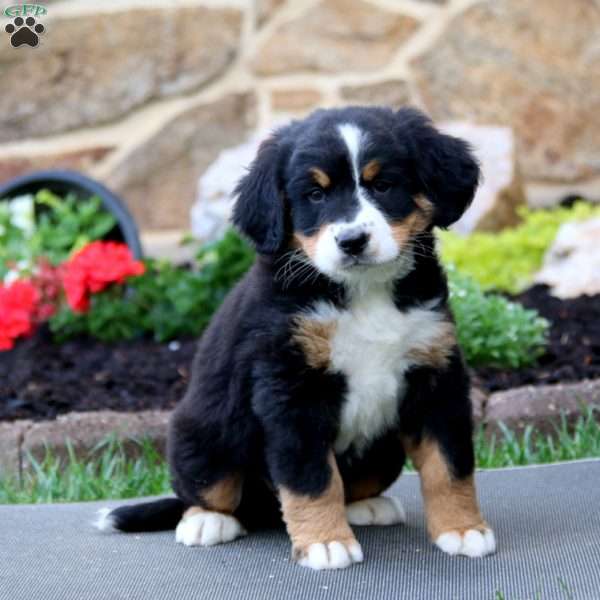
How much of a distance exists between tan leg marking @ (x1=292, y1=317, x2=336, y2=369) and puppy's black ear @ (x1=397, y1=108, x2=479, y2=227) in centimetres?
47

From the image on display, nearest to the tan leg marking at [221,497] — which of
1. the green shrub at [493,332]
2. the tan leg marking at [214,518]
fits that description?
the tan leg marking at [214,518]

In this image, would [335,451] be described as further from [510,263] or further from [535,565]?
[510,263]

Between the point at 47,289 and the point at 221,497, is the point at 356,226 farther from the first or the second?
the point at 47,289

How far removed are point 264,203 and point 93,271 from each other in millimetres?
3171

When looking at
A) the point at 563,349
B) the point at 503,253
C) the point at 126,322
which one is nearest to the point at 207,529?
the point at 563,349

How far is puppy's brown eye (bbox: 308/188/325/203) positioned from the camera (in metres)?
3.34

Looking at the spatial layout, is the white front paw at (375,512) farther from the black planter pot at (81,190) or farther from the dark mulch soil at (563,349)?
the black planter pot at (81,190)

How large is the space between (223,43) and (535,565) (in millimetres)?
6190

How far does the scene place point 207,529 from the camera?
3.61 metres

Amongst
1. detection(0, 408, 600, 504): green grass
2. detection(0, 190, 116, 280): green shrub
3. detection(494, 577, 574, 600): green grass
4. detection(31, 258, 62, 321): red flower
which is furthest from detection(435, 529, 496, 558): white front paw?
→ detection(0, 190, 116, 280): green shrub

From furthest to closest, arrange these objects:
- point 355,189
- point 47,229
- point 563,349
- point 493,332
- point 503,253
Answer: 1. point 47,229
2. point 503,253
3. point 563,349
4. point 493,332
5. point 355,189

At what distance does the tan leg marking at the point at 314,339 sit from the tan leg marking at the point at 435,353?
24 cm

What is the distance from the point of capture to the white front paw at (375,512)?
3795 millimetres

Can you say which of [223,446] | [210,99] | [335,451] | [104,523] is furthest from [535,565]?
[210,99]
